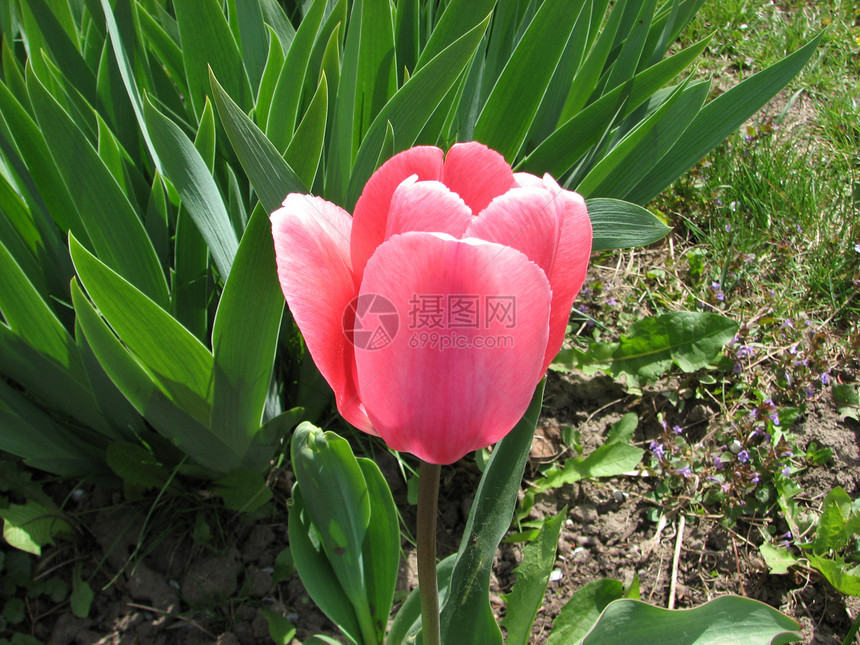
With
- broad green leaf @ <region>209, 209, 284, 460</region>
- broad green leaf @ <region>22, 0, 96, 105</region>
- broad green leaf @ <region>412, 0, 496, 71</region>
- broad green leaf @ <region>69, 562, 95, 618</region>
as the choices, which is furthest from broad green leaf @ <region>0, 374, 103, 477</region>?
broad green leaf @ <region>412, 0, 496, 71</region>

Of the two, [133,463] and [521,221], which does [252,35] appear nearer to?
[133,463]

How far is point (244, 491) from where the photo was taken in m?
1.29

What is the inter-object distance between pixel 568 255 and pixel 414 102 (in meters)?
0.57

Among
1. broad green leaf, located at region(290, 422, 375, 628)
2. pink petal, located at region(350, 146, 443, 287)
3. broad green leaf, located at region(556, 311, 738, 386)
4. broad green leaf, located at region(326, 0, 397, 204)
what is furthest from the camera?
broad green leaf, located at region(556, 311, 738, 386)

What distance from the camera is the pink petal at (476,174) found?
2.09 ft

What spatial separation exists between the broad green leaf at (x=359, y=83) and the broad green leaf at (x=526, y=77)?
20 centimetres

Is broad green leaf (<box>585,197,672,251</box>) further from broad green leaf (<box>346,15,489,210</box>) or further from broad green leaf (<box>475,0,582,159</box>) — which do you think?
broad green leaf (<box>346,15,489,210</box>)

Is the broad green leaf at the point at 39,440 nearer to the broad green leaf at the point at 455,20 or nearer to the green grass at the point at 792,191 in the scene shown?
the broad green leaf at the point at 455,20

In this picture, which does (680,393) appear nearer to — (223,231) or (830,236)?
(830,236)

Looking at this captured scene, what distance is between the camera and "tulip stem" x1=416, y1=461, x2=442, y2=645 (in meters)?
0.67

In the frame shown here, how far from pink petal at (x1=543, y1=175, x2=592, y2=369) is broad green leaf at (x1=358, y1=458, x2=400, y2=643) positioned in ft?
1.62

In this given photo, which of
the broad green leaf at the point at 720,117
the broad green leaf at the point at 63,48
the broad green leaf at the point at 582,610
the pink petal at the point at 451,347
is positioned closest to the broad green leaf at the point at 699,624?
the broad green leaf at the point at 582,610

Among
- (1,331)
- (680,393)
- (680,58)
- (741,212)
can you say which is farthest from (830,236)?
(1,331)

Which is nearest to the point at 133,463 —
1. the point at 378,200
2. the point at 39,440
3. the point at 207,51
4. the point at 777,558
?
the point at 39,440
